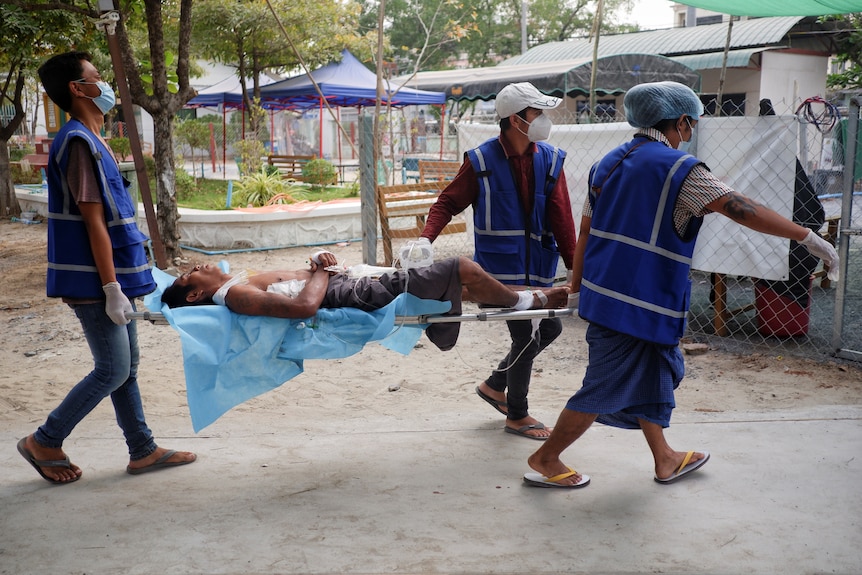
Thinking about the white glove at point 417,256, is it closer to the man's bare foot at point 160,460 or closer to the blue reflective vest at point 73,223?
the blue reflective vest at point 73,223

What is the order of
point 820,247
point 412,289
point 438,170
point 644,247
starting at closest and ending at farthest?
point 820,247 → point 644,247 → point 412,289 → point 438,170

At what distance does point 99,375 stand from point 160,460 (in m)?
0.56

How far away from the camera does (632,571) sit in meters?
2.64

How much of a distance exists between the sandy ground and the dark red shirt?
3.46ft

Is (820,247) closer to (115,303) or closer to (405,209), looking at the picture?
(115,303)

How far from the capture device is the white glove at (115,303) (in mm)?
3119

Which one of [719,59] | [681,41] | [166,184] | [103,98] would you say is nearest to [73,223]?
[103,98]

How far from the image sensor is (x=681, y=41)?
19.5 meters

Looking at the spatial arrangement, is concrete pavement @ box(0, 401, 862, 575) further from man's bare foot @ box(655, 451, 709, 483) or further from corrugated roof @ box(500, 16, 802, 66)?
corrugated roof @ box(500, 16, 802, 66)

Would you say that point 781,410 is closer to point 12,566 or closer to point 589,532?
point 589,532

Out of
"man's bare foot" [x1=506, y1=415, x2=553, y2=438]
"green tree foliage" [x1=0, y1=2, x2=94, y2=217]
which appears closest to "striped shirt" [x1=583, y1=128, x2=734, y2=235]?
"man's bare foot" [x1=506, y1=415, x2=553, y2=438]

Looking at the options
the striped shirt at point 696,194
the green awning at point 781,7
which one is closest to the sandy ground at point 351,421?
the striped shirt at point 696,194

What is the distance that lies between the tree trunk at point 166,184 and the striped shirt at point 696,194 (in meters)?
7.22

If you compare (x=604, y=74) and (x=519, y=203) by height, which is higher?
(x=604, y=74)
